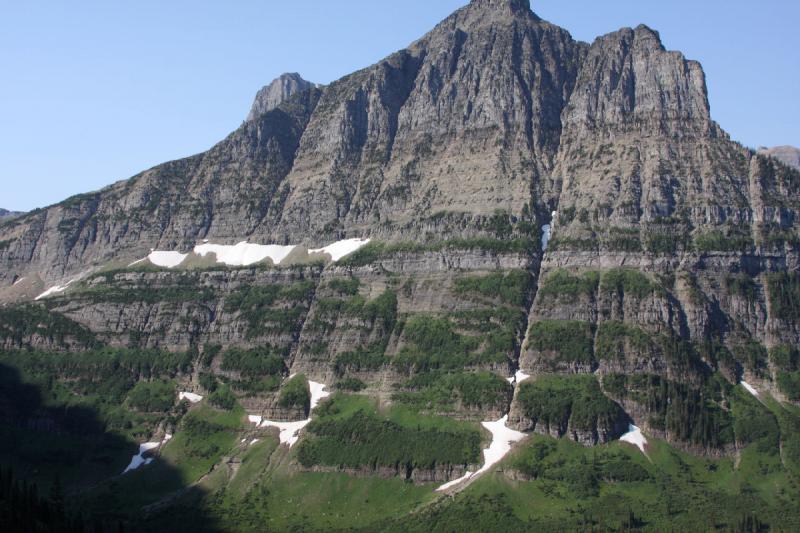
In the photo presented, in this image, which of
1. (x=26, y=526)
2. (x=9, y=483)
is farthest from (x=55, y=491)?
(x=26, y=526)

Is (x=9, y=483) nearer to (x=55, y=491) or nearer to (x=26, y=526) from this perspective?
(x=55, y=491)

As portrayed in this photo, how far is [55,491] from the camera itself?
194875 millimetres

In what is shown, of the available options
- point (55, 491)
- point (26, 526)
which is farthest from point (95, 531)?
point (26, 526)

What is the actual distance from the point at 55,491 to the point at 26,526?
2675cm

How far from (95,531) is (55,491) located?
11.8 m

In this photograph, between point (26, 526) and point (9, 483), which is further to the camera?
point (9, 483)

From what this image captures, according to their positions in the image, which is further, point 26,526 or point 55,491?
point 55,491

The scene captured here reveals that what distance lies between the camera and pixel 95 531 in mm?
194375

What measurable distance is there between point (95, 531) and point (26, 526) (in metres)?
27.4

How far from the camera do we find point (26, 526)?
168m

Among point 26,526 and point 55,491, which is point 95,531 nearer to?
point 55,491

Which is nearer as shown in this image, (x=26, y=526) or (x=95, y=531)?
(x=26, y=526)
